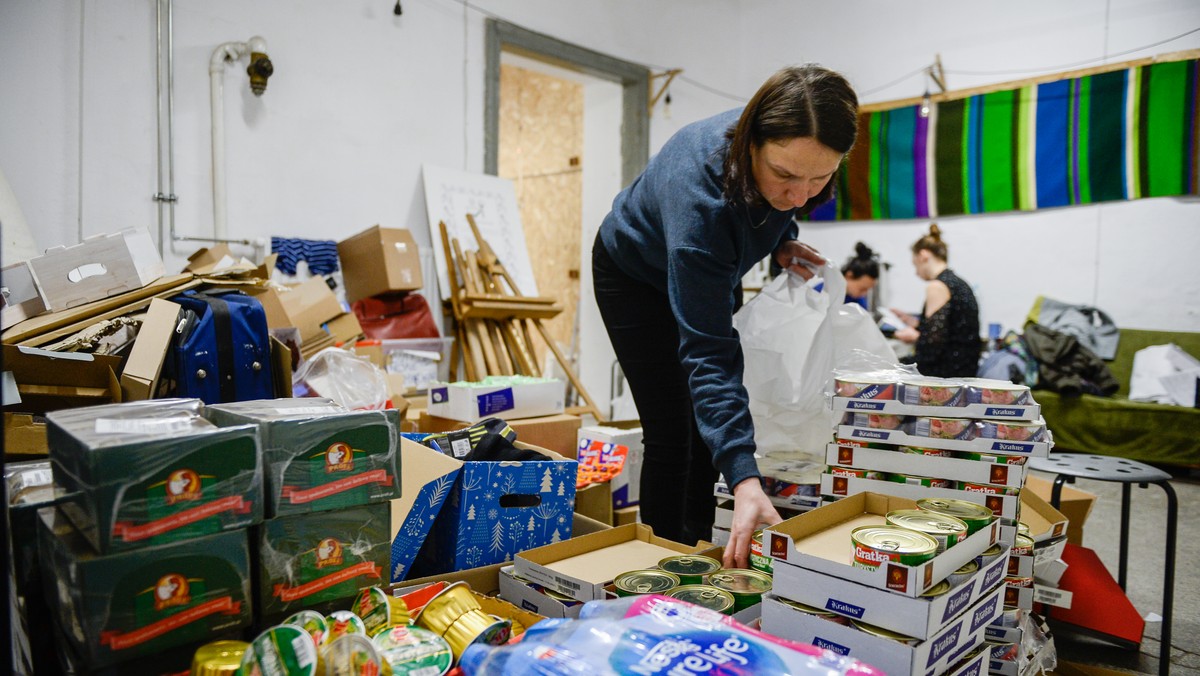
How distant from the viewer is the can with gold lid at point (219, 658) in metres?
0.84

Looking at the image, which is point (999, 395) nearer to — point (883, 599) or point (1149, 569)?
point (883, 599)

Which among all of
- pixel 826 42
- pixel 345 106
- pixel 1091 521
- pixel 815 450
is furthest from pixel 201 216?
pixel 826 42

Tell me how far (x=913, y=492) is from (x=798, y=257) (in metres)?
0.73

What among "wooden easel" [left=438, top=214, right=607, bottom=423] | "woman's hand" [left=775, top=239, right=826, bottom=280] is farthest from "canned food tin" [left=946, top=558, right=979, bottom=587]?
"wooden easel" [left=438, top=214, right=607, bottom=423]

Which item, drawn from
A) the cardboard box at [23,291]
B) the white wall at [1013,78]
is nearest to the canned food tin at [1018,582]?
the cardboard box at [23,291]

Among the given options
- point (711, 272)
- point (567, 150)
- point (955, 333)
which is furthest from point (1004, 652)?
point (567, 150)

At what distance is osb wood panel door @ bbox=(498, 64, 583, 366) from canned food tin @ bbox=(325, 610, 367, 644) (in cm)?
505

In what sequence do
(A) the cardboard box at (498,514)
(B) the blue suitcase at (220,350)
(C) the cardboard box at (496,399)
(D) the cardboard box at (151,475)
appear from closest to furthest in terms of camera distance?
(D) the cardboard box at (151,475) < (A) the cardboard box at (498,514) < (B) the blue suitcase at (220,350) < (C) the cardboard box at (496,399)

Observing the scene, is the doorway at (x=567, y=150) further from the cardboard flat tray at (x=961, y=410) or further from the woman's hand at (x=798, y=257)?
the cardboard flat tray at (x=961, y=410)

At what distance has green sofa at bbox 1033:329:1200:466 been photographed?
4160 millimetres

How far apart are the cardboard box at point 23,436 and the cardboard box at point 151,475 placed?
1055 millimetres

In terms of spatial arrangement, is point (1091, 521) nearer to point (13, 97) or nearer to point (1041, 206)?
point (1041, 206)

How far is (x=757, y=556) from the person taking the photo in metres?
1.31

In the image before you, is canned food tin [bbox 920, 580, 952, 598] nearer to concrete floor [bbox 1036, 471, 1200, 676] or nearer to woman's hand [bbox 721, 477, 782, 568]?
woman's hand [bbox 721, 477, 782, 568]
